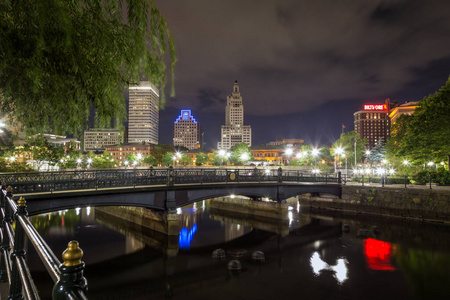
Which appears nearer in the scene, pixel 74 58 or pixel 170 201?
pixel 74 58

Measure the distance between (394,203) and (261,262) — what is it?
22893mm

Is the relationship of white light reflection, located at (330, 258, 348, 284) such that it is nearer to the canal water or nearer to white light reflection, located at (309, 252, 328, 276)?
the canal water

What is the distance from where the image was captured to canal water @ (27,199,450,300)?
53.4 feet

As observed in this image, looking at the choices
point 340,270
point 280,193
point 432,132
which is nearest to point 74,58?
point 340,270

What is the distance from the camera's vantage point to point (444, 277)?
1808cm

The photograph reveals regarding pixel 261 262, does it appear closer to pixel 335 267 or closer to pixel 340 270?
pixel 335 267

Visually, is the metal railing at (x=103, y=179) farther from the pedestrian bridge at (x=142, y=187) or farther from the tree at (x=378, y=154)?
the tree at (x=378, y=154)

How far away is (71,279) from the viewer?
5.44 feet

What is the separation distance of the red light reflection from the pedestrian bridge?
38.2 feet

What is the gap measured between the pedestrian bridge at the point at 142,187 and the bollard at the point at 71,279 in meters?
18.8

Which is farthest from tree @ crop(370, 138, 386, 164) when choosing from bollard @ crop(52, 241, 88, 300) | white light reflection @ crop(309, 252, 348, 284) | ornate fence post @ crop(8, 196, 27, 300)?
bollard @ crop(52, 241, 88, 300)

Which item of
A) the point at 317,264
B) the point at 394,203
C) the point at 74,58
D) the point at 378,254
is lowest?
the point at 317,264

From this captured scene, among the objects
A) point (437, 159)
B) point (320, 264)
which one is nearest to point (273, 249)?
point (320, 264)

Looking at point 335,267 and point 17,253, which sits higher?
point 17,253
